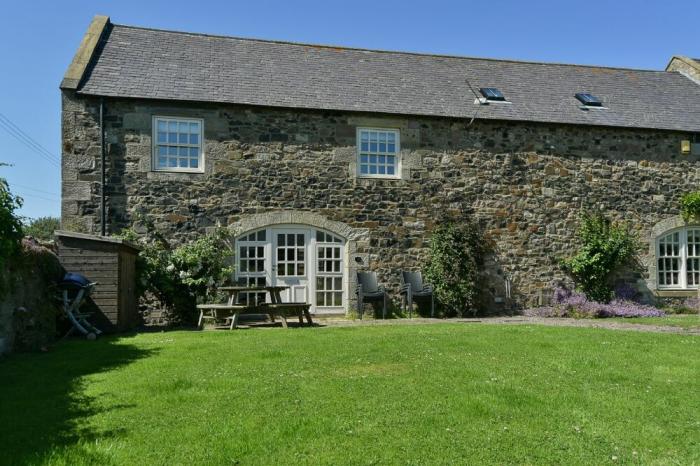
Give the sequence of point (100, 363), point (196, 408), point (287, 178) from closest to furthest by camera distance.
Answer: point (196, 408)
point (100, 363)
point (287, 178)

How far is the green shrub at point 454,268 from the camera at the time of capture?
44.9ft

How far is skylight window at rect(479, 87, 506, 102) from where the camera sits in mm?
15375

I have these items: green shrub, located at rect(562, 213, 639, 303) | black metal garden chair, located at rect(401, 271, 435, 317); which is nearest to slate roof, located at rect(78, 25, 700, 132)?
green shrub, located at rect(562, 213, 639, 303)

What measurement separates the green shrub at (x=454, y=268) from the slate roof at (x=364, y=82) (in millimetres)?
2876

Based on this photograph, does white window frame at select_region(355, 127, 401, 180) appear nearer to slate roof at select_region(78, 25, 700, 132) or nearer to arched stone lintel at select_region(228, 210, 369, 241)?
slate roof at select_region(78, 25, 700, 132)

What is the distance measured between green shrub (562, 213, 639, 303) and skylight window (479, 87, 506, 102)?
358 centimetres

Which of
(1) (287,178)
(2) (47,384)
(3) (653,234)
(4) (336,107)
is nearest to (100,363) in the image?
(2) (47,384)

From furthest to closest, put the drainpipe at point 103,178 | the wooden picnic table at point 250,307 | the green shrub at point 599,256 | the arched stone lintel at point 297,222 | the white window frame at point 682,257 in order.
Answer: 1. the white window frame at point 682,257
2. the green shrub at point 599,256
3. the arched stone lintel at point 297,222
4. the drainpipe at point 103,178
5. the wooden picnic table at point 250,307

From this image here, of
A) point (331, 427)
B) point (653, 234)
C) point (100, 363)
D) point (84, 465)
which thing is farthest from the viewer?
point (653, 234)

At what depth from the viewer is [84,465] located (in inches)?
142

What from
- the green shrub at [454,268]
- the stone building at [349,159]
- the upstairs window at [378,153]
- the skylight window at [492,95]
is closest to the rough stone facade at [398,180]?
the stone building at [349,159]

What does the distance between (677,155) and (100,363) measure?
1461 cm

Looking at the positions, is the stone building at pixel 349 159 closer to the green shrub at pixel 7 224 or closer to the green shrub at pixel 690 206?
the green shrub at pixel 690 206

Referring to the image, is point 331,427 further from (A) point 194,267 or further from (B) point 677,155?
(B) point 677,155
